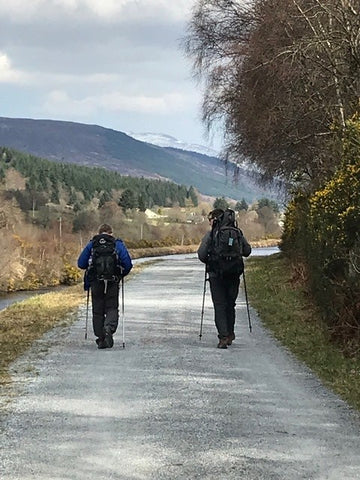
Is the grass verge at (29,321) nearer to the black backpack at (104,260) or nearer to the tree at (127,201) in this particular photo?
the black backpack at (104,260)

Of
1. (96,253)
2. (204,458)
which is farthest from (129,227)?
(204,458)

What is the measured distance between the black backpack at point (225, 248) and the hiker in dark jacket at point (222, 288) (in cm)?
5

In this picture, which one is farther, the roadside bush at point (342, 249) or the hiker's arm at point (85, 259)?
the hiker's arm at point (85, 259)

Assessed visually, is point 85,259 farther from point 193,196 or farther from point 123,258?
point 193,196

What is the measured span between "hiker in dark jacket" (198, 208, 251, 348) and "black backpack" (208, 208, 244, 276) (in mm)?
47

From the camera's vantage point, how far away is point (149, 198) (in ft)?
515

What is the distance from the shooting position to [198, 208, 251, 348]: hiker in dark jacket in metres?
11.4

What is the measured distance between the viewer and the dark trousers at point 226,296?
11.5 meters

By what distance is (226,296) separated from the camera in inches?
461

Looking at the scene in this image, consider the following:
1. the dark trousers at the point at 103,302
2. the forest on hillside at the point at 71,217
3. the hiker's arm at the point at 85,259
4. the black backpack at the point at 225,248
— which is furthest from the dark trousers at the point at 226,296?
the forest on hillside at the point at 71,217

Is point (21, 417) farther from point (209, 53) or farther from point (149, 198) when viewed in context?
point (149, 198)

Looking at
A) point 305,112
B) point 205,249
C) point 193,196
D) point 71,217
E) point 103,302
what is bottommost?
point 103,302

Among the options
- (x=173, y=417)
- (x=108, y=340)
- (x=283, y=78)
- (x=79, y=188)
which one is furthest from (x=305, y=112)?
(x=79, y=188)

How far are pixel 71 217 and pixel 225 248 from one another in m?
85.0
